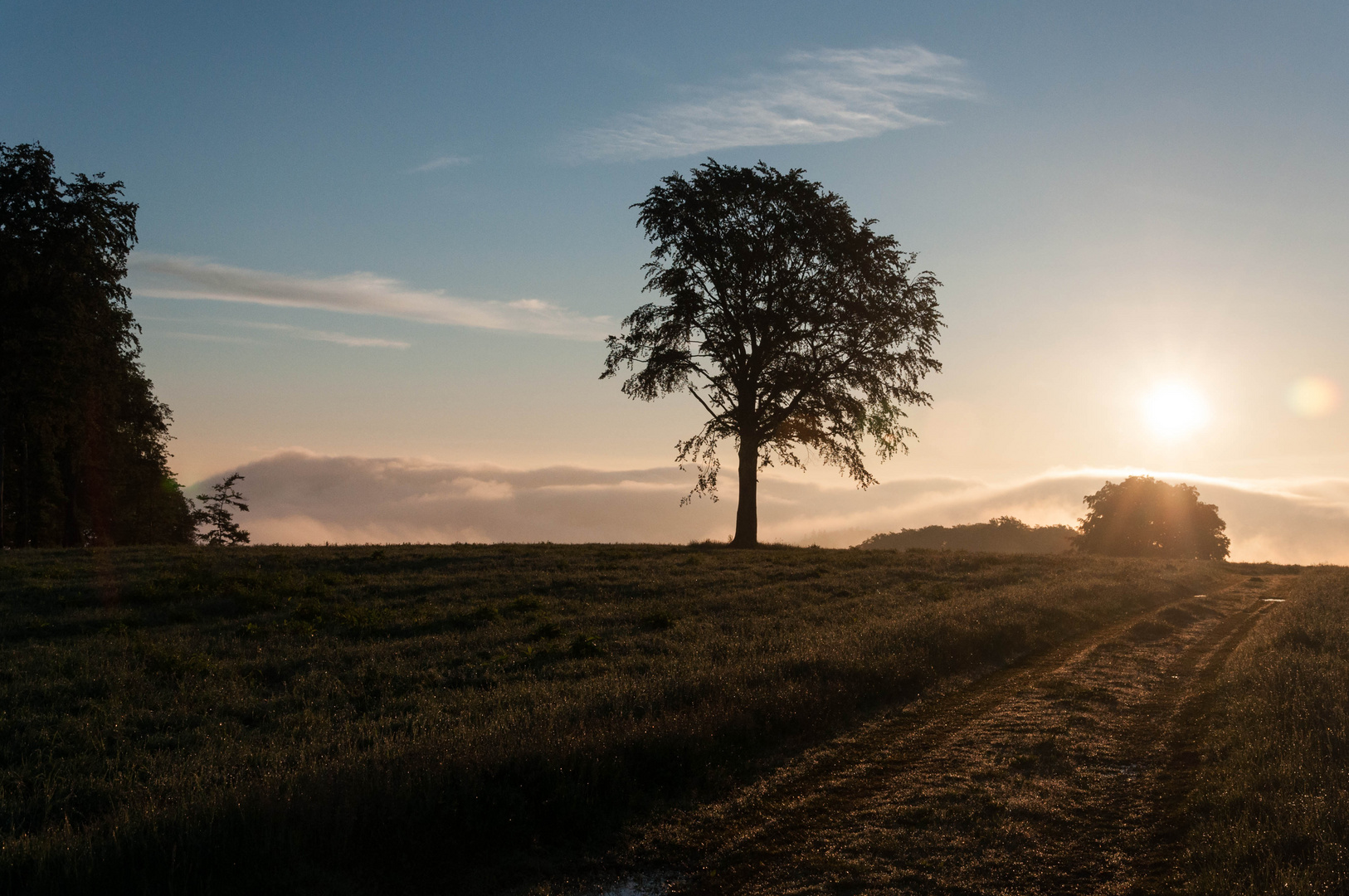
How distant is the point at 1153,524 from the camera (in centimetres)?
7512

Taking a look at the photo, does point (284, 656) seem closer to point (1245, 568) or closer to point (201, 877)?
point (201, 877)

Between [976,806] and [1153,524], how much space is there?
255 feet

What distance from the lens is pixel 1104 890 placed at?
6191 mm

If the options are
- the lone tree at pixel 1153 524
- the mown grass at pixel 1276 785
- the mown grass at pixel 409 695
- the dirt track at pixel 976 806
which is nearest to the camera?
the mown grass at pixel 1276 785

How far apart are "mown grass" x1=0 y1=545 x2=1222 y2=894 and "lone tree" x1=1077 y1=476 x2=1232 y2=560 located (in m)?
54.5

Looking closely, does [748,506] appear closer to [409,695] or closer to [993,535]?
[409,695]

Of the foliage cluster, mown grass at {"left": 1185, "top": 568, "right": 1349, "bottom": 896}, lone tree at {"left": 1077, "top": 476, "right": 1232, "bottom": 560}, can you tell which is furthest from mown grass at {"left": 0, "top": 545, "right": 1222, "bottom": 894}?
the foliage cluster

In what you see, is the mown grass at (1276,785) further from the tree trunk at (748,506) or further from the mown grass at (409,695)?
the tree trunk at (748,506)

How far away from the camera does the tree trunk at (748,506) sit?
3669 cm

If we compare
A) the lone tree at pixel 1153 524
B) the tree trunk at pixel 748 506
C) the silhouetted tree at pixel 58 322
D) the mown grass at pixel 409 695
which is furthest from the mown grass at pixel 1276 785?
the lone tree at pixel 1153 524

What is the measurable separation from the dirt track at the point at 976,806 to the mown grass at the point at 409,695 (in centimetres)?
80

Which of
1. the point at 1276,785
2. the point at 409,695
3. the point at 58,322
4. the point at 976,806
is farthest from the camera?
the point at 58,322

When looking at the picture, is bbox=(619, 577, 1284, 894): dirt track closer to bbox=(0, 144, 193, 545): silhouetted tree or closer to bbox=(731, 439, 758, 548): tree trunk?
bbox=(731, 439, 758, 548): tree trunk

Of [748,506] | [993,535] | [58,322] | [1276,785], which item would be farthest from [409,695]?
[993,535]
